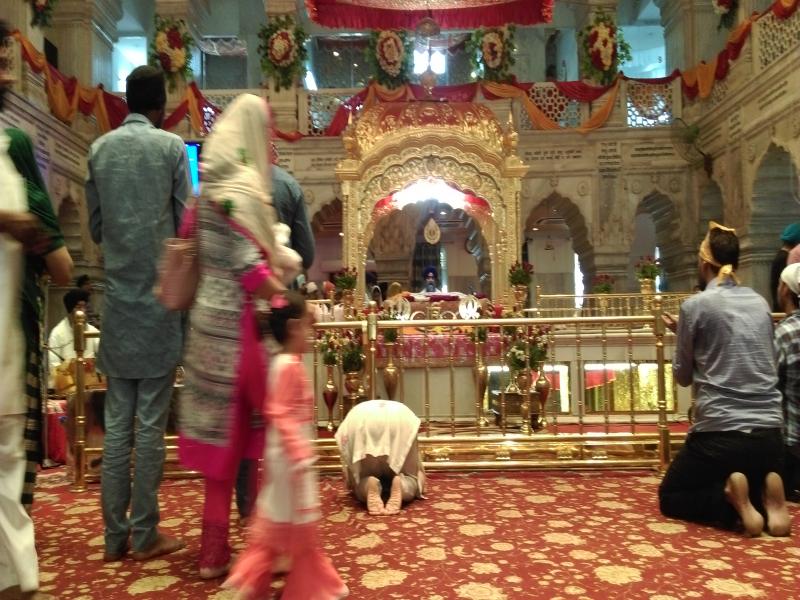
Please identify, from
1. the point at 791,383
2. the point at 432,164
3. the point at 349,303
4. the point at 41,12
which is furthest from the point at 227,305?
the point at 41,12

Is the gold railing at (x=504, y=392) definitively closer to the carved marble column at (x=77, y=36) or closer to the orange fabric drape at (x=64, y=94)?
the orange fabric drape at (x=64, y=94)

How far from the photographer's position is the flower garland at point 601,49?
12.1m

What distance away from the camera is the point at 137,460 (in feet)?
→ 8.17

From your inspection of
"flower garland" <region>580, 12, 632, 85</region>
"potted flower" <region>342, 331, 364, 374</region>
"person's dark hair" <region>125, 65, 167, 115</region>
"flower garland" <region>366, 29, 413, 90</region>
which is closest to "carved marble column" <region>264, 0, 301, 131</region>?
"flower garland" <region>366, 29, 413, 90</region>

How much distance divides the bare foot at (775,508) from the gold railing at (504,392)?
123cm

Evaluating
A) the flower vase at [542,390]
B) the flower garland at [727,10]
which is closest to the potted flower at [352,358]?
the flower vase at [542,390]

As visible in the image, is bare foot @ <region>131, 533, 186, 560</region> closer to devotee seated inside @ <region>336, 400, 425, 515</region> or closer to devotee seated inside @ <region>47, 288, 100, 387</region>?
devotee seated inside @ <region>336, 400, 425, 515</region>

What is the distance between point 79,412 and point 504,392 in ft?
9.90

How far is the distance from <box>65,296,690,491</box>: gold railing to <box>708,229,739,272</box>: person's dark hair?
0.99m

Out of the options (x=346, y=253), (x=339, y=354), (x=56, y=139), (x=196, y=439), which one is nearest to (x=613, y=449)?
→ (x=339, y=354)

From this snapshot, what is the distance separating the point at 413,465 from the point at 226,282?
1.69 metres

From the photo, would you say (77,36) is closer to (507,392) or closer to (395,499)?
(507,392)

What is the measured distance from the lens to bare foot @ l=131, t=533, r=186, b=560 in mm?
2488

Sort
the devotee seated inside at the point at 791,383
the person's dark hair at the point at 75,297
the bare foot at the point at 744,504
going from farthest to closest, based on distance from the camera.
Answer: the person's dark hair at the point at 75,297 < the devotee seated inside at the point at 791,383 < the bare foot at the point at 744,504
